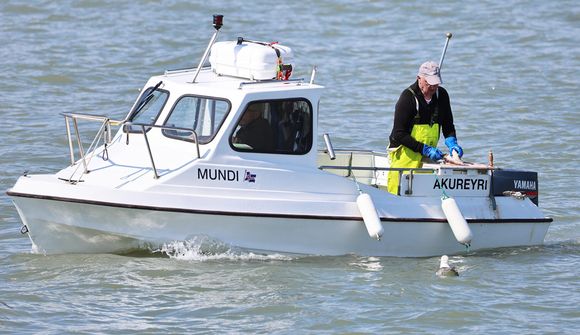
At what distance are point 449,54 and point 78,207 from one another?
14.4m

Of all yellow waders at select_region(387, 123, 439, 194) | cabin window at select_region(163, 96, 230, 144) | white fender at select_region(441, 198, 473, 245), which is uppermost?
cabin window at select_region(163, 96, 230, 144)

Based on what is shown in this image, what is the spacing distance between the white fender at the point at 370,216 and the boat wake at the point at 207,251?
0.93 meters

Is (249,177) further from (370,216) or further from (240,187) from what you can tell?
(370,216)

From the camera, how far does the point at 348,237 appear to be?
11.6 m

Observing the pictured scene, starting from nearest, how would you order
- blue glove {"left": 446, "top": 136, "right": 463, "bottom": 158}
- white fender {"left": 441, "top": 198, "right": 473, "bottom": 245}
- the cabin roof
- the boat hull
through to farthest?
the boat hull
the cabin roof
white fender {"left": 441, "top": 198, "right": 473, "bottom": 245}
blue glove {"left": 446, "top": 136, "right": 463, "bottom": 158}

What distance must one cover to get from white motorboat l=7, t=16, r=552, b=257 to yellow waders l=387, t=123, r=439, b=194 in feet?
0.67

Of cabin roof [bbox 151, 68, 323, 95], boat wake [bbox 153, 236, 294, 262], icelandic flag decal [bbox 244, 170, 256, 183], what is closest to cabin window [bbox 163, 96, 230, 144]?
cabin roof [bbox 151, 68, 323, 95]

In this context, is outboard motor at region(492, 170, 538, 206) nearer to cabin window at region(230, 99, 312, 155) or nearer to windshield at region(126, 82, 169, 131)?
cabin window at region(230, 99, 312, 155)

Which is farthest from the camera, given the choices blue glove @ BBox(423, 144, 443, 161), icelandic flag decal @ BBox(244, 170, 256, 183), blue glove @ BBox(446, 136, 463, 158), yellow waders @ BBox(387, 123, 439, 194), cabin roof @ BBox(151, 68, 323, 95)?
blue glove @ BBox(446, 136, 463, 158)

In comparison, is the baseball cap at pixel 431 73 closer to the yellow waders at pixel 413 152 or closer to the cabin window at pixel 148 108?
the yellow waders at pixel 413 152

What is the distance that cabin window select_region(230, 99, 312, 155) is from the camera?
1140 centimetres

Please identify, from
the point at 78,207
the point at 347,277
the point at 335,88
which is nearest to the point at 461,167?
the point at 347,277

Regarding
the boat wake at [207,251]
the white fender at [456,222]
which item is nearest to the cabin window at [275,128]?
the boat wake at [207,251]

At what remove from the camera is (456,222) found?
11.7m
